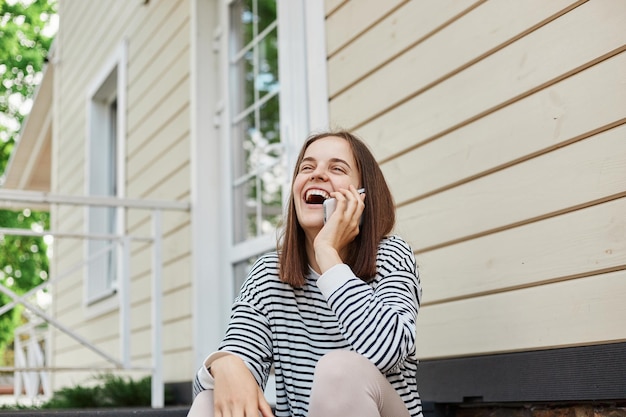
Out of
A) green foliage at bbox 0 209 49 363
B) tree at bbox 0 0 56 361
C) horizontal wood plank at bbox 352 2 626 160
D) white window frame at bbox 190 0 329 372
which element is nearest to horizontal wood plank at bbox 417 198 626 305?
horizontal wood plank at bbox 352 2 626 160

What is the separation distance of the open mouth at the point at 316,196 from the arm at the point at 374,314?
26cm

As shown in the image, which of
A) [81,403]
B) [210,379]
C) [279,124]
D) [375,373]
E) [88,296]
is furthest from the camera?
[88,296]

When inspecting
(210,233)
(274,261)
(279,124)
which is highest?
(279,124)

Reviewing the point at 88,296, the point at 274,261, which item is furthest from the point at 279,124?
the point at 88,296

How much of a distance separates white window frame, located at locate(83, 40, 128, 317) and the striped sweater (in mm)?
3454

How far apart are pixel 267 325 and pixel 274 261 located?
167 mm

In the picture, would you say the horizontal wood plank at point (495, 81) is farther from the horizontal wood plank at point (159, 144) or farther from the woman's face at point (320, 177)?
the horizontal wood plank at point (159, 144)

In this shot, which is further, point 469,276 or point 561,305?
point 469,276

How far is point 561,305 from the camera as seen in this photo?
6.57 feet

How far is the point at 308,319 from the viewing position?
1849mm

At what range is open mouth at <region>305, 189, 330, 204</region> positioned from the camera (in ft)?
6.17

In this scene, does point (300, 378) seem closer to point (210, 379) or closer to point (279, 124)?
point (210, 379)

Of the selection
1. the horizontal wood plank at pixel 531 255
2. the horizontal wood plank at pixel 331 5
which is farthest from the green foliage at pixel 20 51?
the horizontal wood plank at pixel 531 255

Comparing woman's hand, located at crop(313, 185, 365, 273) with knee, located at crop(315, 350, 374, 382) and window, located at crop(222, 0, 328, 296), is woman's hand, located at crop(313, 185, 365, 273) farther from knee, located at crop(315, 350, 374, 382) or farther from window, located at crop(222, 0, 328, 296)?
window, located at crop(222, 0, 328, 296)
